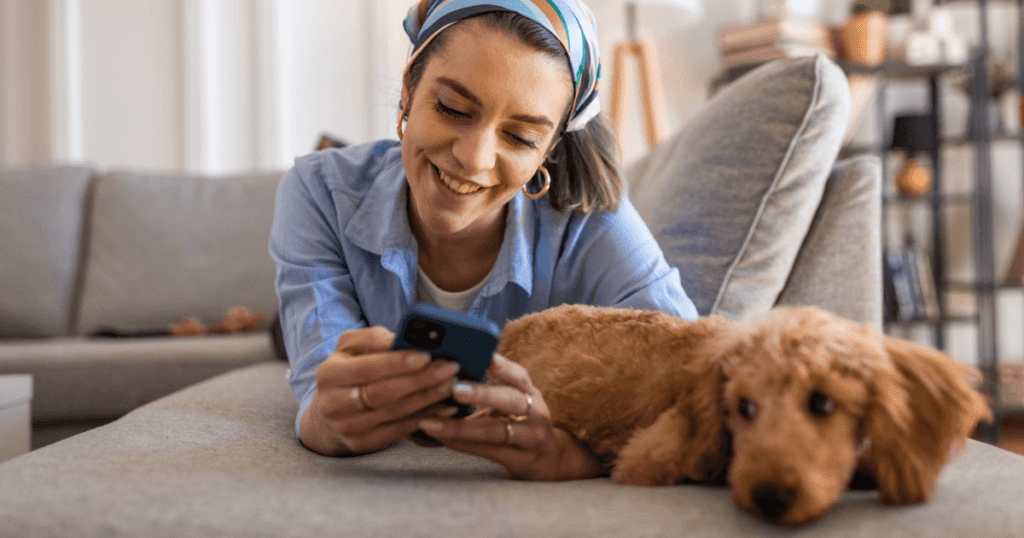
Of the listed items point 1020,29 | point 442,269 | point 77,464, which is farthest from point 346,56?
point 1020,29

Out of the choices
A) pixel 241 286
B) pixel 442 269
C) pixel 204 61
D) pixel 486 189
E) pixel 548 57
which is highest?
pixel 204 61

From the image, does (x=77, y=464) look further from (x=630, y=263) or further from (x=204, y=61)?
(x=204, y=61)

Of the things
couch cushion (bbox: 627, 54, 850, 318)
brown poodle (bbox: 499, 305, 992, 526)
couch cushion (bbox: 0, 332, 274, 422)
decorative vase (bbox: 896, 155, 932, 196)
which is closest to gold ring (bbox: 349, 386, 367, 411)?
brown poodle (bbox: 499, 305, 992, 526)

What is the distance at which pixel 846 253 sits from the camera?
3.37ft

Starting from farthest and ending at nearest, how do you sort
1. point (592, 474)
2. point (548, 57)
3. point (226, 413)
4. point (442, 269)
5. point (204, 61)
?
point (204, 61) → point (442, 269) → point (226, 413) → point (548, 57) → point (592, 474)

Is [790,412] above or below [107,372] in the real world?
above

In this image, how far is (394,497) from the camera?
1.70ft

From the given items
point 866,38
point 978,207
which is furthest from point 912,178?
point 866,38

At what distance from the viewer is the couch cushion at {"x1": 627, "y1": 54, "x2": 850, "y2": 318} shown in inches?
39.9

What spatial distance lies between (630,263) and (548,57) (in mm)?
302

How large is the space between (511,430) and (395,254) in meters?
0.42

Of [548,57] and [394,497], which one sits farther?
[548,57]

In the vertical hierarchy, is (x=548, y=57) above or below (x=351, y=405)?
above

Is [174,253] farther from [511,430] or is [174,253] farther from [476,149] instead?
[511,430]
